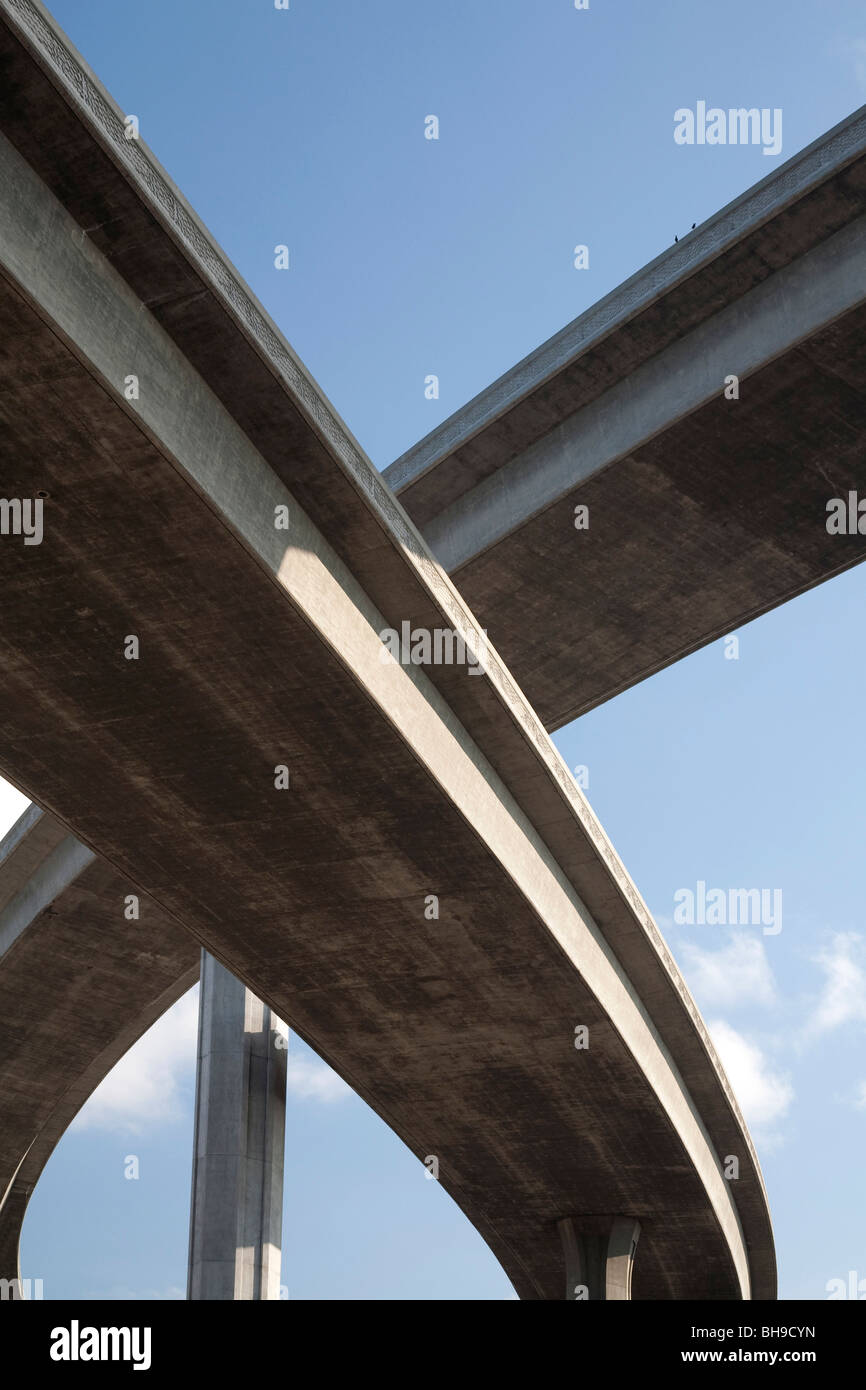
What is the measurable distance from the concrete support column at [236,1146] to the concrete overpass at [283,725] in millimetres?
3106

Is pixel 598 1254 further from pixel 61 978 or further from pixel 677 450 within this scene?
pixel 677 450

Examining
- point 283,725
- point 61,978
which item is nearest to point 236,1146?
point 61,978

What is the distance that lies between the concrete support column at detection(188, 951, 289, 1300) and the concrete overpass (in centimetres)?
311

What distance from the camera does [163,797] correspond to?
51.8 ft

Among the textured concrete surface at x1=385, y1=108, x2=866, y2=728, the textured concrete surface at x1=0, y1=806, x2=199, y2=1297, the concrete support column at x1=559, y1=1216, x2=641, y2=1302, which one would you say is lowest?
the concrete support column at x1=559, y1=1216, x2=641, y2=1302

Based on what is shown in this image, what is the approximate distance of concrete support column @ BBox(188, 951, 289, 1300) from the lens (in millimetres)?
24531

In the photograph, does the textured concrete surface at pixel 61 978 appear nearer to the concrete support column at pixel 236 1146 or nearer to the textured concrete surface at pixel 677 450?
the concrete support column at pixel 236 1146

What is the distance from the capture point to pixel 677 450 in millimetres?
18219

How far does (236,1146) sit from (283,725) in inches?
515

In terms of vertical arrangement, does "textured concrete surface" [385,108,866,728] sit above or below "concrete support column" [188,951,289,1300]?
above

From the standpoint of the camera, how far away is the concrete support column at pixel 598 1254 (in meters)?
24.9

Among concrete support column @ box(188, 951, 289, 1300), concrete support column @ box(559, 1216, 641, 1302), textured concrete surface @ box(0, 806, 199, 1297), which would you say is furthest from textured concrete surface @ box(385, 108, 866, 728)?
concrete support column @ box(559, 1216, 641, 1302)

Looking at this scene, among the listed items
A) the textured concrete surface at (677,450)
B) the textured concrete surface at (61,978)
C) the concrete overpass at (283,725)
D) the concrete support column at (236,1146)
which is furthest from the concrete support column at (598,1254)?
the textured concrete surface at (677,450)

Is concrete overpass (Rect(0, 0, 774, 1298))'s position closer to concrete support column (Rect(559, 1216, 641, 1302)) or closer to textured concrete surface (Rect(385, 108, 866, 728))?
concrete support column (Rect(559, 1216, 641, 1302))
